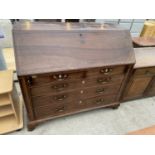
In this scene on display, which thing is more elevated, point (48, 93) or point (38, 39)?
point (38, 39)

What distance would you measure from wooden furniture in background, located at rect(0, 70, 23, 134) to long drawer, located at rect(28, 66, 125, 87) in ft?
0.94

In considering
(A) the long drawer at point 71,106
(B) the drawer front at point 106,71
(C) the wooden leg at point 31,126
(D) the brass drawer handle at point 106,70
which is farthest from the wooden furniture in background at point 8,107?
(D) the brass drawer handle at point 106,70

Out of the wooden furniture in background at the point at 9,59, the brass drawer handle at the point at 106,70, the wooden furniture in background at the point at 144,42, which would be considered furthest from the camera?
the wooden furniture in background at the point at 144,42

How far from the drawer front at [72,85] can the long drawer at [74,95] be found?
6cm

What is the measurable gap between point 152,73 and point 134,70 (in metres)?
0.33

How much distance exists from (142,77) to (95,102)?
2.32 feet

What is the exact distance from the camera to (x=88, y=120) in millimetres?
1792

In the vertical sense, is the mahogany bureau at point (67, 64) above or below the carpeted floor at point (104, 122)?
above

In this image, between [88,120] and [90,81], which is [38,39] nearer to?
[90,81]

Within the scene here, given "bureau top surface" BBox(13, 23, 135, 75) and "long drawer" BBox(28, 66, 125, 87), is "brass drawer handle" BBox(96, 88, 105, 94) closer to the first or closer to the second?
"long drawer" BBox(28, 66, 125, 87)

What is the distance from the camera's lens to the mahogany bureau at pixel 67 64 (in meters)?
1.19

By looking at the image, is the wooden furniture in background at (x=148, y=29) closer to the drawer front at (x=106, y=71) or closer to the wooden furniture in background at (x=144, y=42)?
the wooden furniture in background at (x=144, y=42)
